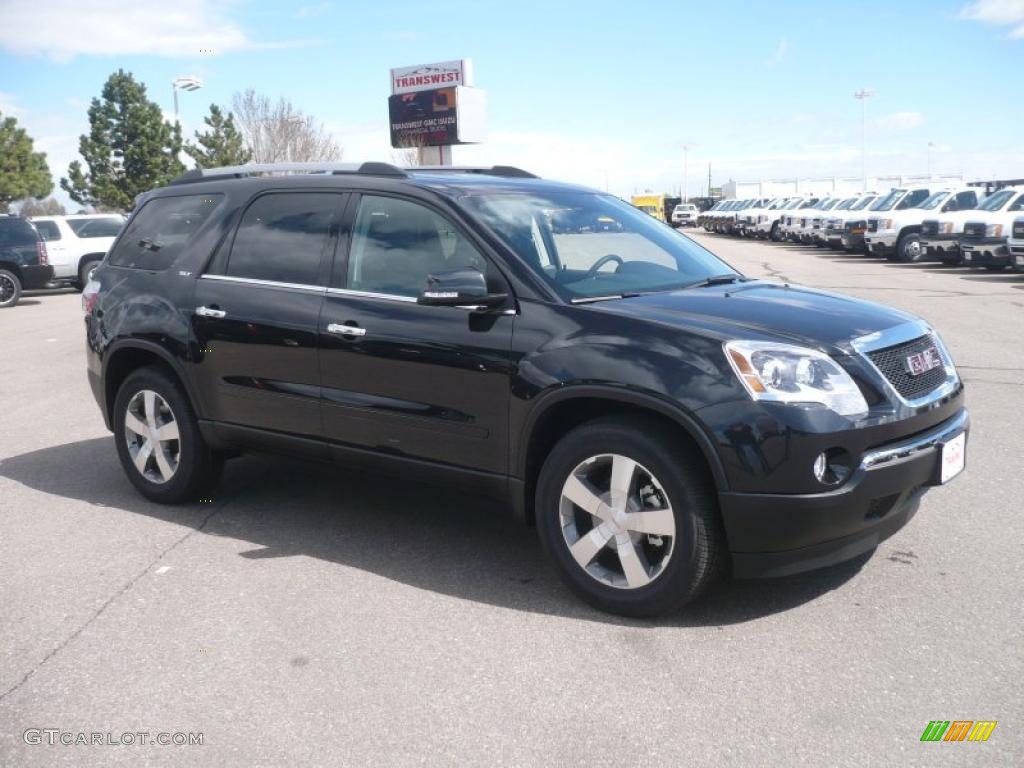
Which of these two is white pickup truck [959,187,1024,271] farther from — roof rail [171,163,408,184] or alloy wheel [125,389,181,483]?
alloy wheel [125,389,181,483]

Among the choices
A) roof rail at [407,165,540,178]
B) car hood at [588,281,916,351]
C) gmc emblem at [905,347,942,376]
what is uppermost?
roof rail at [407,165,540,178]

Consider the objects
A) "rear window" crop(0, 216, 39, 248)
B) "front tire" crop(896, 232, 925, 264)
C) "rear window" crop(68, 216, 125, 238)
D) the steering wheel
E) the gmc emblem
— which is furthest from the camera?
"front tire" crop(896, 232, 925, 264)

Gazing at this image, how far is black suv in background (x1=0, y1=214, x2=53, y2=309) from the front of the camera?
20.9 metres

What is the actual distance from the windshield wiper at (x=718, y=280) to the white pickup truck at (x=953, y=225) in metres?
18.5

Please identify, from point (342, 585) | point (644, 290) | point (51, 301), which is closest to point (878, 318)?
point (644, 290)

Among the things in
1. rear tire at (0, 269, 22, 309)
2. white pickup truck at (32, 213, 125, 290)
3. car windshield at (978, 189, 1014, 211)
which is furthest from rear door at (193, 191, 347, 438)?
car windshield at (978, 189, 1014, 211)

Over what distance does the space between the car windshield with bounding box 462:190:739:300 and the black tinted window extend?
83cm

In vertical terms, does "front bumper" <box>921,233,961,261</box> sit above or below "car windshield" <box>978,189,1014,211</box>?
below

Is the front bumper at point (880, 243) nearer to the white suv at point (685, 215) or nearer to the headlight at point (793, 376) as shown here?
the headlight at point (793, 376)

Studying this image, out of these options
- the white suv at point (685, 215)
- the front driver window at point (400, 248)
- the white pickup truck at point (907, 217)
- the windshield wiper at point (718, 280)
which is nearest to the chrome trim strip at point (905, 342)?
the windshield wiper at point (718, 280)

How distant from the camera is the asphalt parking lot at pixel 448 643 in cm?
322

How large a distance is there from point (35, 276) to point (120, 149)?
40.1 meters

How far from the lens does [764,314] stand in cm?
418

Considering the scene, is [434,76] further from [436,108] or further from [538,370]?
[538,370]
